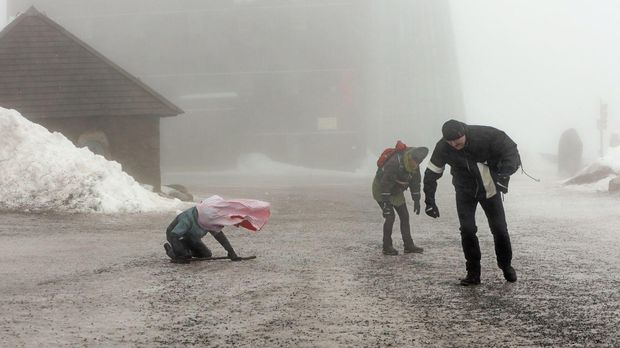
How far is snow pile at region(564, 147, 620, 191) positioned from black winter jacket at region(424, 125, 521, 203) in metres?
17.6

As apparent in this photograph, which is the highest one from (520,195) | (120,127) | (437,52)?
(437,52)

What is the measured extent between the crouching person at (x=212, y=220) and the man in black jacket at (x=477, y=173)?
2554mm

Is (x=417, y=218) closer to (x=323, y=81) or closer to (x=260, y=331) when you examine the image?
(x=260, y=331)

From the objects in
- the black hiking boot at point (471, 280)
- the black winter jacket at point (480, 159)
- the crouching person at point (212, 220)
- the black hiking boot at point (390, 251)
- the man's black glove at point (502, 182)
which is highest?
the black winter jacket at point (480, 159)

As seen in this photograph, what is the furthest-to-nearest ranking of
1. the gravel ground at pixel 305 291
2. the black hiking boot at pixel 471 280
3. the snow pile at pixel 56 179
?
the snow pile at pixel 56 179, the black hiking boot at pixel 471 280, the gravel ground at pixel 305 291

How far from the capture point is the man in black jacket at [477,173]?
858 cm

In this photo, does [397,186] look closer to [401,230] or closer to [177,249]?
[401,230]

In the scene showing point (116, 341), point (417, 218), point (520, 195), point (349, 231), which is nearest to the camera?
point (116, 341)

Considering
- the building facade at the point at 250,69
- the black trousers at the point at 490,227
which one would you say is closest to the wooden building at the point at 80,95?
the black trousers at the point at 490,227

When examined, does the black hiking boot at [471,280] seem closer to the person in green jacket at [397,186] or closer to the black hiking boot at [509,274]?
the black hiking boot at [509,274]

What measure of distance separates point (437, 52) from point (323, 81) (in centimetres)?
1545

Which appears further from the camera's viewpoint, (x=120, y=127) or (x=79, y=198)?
(x=120, y=127)

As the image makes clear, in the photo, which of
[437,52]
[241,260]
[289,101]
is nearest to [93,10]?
[289,101]

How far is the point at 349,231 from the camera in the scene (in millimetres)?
15578
